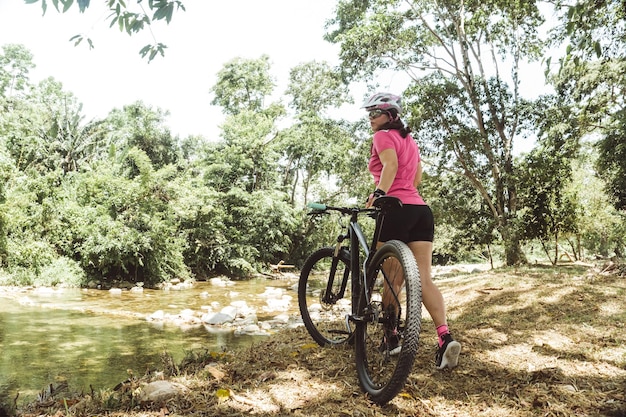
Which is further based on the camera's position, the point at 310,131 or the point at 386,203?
the point at 310,131

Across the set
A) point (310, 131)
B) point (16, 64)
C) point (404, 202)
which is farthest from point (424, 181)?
point (16, 64)

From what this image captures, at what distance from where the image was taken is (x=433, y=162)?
43.0 feet

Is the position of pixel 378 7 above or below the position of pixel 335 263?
above

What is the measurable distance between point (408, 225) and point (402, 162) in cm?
42

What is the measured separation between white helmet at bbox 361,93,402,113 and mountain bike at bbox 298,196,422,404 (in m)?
0.64

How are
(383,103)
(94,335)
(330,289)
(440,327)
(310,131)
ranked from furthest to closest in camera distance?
(310,131) → (94,335) → (330,289) → (383,103) → (440,327)

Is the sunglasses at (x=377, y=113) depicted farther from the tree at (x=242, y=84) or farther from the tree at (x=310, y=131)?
the tree at (x=242, y=84)

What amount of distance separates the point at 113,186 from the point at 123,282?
339cm

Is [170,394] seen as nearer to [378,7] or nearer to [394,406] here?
[394,406]

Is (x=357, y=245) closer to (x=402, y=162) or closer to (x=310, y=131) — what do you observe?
(x=402, y=162)

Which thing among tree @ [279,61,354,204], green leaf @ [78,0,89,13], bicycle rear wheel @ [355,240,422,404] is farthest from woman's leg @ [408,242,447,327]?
tree @ [279,61,354,204]

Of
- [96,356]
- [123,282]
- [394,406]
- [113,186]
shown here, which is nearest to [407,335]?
[394,406]

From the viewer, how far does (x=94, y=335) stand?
6055mm

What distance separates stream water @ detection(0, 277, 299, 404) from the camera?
13.4ft
